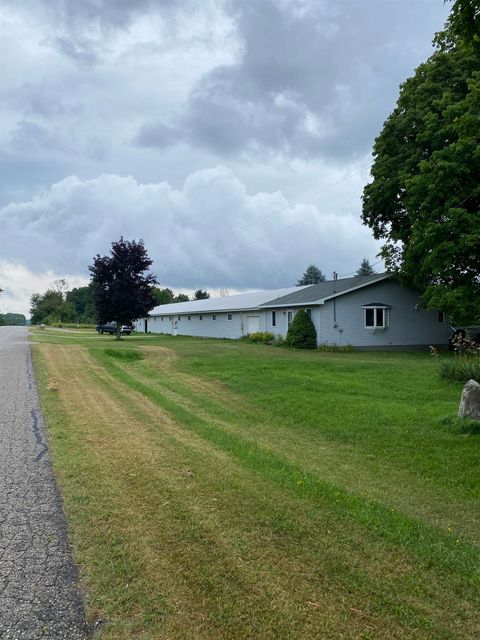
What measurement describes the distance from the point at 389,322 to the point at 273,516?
937 inches

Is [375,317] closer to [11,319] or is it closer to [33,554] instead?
[33,554]

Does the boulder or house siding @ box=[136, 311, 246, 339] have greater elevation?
house siding @ box=[136, 311, 246, 339]

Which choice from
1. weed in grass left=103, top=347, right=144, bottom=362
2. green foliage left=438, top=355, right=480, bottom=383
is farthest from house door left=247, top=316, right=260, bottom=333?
green foliage left=438, top=355, right=480, bottom=383

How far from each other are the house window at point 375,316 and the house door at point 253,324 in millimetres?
8372

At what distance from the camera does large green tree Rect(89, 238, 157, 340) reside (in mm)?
32156

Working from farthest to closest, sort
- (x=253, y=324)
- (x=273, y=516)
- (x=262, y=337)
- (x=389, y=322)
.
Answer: (x=253, y=324), (x=262, y=337), (x=389, y=322), (x=273, y=516)

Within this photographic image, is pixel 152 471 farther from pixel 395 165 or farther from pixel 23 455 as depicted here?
pixel 395 165

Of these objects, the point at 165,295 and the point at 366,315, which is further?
the point at 165,295

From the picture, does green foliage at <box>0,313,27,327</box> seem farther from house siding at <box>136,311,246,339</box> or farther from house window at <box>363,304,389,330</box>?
house window at <box>363,304,389,330</box>

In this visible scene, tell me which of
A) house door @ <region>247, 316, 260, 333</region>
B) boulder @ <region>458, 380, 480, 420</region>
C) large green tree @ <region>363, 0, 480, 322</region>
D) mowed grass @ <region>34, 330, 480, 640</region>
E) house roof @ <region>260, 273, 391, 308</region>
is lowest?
mowed grass @ <region>34, 330, 480, 640</region>

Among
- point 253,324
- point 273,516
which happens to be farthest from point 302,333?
point 273,516

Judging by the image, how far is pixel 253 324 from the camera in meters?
32.6

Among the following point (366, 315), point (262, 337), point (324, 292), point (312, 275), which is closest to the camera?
point (366, 315)

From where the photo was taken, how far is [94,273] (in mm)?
32469
